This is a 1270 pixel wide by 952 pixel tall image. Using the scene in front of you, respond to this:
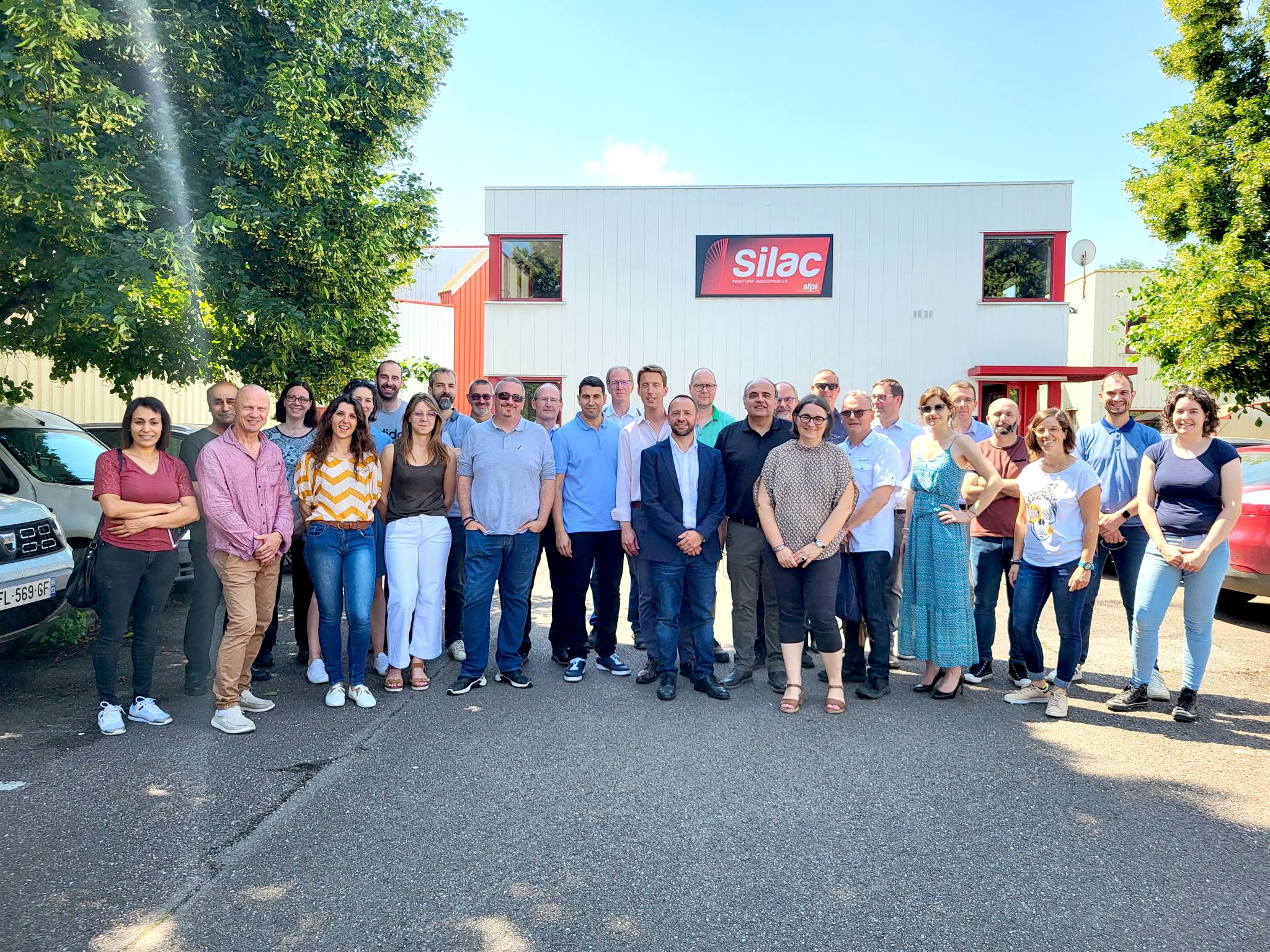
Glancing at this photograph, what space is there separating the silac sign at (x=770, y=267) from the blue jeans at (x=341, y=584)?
1389cm

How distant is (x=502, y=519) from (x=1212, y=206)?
15052 mm

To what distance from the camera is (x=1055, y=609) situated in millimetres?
5383

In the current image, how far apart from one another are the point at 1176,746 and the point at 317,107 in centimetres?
817

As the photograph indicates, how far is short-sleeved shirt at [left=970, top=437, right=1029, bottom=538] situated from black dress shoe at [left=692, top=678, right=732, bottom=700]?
201 centimetres

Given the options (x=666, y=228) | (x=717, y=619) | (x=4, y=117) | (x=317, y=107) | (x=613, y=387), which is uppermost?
(x=666, y=228)

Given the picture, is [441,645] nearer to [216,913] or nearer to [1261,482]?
[216,913]

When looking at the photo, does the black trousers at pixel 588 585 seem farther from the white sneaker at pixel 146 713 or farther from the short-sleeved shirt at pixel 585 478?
the white sneaker at pixel 146 713

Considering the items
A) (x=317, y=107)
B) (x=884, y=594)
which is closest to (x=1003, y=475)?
(x=884, y=594)

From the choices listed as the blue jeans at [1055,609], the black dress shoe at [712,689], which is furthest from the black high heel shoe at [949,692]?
the black dress shoe at [712,689]

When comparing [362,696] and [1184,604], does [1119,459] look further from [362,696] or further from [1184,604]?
[362,696]

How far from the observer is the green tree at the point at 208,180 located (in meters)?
6.07

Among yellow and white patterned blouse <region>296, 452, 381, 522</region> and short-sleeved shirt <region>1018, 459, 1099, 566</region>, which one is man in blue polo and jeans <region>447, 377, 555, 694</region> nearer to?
yellow and white patterned blouse <region>296, 452, 381, 522</region>

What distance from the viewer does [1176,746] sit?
480 cm

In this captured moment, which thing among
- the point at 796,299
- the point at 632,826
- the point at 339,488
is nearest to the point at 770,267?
the point at 796,299
